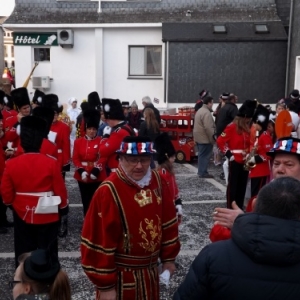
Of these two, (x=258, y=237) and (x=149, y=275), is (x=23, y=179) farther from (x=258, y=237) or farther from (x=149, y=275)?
(x=258, y=237)

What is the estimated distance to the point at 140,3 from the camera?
59.4 feet

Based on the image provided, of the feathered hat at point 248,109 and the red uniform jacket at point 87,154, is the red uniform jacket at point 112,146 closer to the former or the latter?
the red uniform jacket at point 87,154

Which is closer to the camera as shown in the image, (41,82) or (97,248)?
(97,248)

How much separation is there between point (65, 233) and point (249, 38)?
12179 millimetres

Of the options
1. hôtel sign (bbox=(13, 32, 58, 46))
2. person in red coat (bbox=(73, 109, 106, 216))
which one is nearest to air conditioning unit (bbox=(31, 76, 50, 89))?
hôtel sign (bbox=(13, 32, 58, 46))

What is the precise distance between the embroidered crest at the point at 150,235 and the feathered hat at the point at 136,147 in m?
0.49

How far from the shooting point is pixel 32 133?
4.82 metres

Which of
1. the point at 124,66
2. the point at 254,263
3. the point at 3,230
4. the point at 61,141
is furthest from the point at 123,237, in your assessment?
the point at 124,66

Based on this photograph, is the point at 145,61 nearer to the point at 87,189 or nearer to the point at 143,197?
the point at 87,189

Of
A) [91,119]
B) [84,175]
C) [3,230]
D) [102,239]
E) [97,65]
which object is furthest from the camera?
[97,65]

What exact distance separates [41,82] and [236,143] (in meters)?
12.1

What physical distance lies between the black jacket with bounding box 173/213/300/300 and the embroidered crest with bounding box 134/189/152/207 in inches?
44.4

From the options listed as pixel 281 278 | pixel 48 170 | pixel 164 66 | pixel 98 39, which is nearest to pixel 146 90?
pixel 164 66

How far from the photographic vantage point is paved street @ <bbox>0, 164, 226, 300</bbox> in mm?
5125
